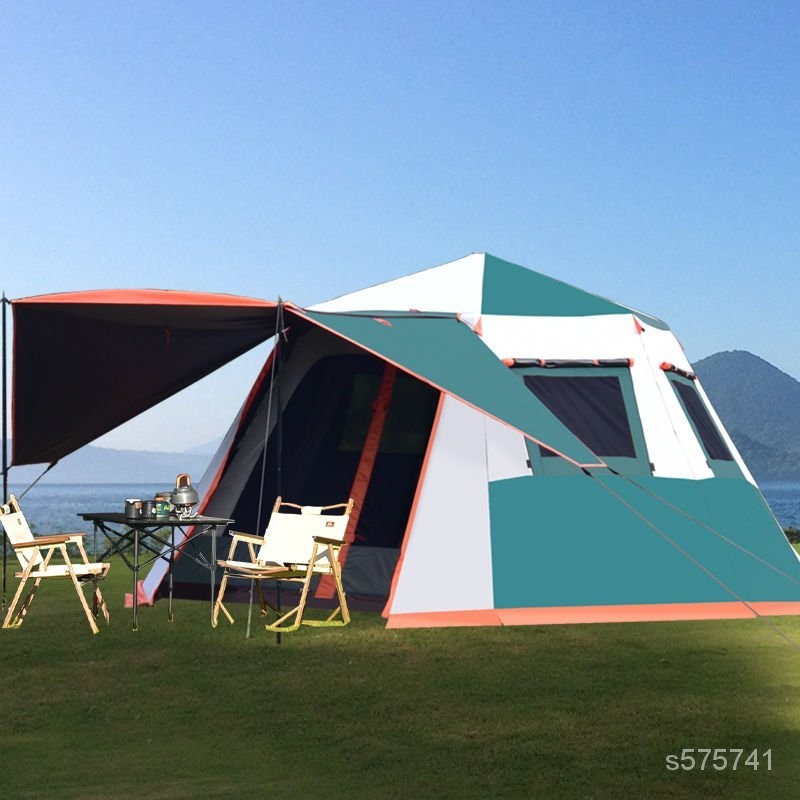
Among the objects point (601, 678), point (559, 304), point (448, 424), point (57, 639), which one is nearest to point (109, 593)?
point (57, 639)

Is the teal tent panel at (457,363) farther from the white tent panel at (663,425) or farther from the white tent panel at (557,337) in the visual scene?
the white tent panel at (663,425)

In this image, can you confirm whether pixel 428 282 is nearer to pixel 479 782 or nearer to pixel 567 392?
pixel 567 392

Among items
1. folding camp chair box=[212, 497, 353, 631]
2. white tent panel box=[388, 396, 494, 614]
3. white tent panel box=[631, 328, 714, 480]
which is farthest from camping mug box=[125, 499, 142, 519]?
white tent panel box=[631, 328, 714, 480]

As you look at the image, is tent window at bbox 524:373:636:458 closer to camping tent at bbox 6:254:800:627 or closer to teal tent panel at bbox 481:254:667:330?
camping tent at bbox 6:254:800:627

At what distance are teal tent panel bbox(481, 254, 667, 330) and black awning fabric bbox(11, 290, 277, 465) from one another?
4.85 ft

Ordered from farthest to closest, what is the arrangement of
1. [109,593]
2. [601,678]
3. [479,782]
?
[109,593], [601,678], [479,782]

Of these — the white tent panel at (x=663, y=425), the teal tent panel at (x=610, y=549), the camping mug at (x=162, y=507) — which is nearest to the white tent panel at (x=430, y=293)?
the white tent panel at (x=663, y=425)

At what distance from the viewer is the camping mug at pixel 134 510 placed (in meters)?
7.14

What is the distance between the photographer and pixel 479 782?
12.6 feet

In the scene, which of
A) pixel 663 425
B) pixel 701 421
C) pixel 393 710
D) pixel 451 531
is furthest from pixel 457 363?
pixel 701 421

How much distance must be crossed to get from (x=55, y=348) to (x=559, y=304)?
3.05 m

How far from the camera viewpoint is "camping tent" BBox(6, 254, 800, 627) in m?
6.79

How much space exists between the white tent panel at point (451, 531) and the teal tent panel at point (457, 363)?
0.57 meters

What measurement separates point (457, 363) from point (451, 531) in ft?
3.71
